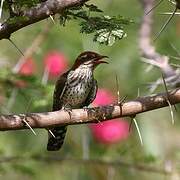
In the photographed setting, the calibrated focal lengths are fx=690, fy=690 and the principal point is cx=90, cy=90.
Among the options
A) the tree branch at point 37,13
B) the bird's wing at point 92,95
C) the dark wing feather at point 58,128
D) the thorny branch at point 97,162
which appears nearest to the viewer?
the tree branch at point 37,13

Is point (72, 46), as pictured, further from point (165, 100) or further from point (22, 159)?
point (165, 100)

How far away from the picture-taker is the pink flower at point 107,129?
7.87m

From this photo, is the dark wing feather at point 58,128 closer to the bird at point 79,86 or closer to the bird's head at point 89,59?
the bird at point 79,86

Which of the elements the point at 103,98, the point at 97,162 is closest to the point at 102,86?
the point at 103,98

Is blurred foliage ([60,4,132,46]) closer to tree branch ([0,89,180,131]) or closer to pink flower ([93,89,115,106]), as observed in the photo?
tree branch ([0,89,180,131])

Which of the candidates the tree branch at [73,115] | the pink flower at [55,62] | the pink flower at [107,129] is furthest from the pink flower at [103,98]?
the tree branch at [73,115]

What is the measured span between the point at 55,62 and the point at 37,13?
13.7ft

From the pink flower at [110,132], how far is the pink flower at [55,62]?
788 mm

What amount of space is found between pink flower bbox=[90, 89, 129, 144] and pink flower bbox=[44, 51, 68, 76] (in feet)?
1.71

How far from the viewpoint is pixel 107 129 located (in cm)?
790

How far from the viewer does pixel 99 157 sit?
7.11 metres

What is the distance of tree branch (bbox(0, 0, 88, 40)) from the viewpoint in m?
3.65

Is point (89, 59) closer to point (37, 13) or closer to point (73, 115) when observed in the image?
point (73, 115)

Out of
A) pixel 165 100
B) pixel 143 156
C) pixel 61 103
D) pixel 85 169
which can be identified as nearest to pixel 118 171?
pixel 85 169
